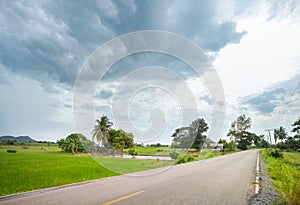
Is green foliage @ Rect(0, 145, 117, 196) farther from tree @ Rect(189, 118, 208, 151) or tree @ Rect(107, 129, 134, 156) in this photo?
tree @ Rect(189, 118, 208, 151)

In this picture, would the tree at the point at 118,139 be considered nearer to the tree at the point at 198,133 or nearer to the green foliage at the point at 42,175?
the tree at the point at 198,133

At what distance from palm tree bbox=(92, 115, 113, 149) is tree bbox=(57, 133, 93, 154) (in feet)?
8.72

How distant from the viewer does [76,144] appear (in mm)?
52562

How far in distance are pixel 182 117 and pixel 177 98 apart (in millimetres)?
2058

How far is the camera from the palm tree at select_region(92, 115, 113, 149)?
54.1m

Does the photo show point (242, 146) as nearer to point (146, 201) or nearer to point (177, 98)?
point (177, 98)

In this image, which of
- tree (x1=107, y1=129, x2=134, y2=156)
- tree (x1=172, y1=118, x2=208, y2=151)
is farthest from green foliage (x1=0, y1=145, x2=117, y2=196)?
tree (x1=172, y1=118, x2=208, y2=151)

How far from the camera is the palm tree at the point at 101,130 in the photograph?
2131 inches

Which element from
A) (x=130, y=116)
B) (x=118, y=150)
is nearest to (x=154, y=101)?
(x=130, y=116)

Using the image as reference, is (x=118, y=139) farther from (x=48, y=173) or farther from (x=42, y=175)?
(x=42, y=175)

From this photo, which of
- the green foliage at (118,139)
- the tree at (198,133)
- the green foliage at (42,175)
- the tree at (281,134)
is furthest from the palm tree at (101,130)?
the tree at (281,134)

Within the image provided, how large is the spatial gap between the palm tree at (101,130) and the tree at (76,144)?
266 centimetres

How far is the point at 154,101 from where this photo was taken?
19.2 metres

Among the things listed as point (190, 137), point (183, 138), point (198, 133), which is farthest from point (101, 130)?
point (198, 133)
